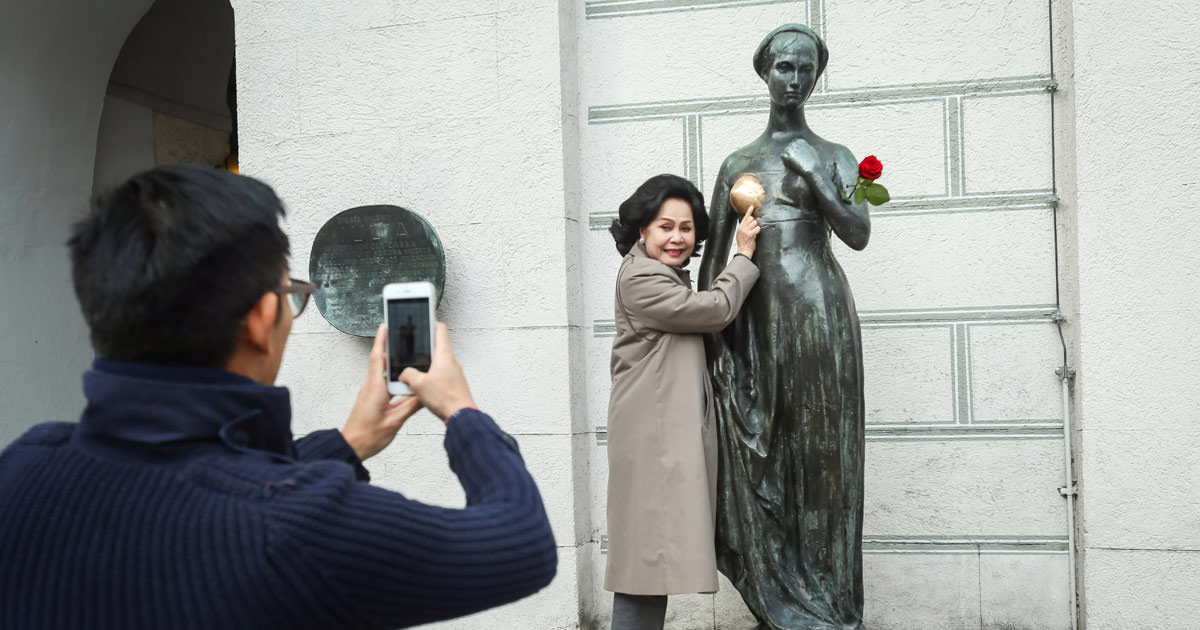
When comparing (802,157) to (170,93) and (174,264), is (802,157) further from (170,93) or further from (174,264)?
(170,93)

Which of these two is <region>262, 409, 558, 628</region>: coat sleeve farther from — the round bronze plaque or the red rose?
the round bronze plaque

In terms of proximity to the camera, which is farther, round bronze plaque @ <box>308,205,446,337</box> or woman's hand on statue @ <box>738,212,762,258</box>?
round bronze plaque @ <box>308,205,446,337</box>

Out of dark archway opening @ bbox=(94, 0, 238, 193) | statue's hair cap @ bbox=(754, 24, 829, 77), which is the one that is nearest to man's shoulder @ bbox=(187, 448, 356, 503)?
statue's hair cap @ bbox=(754, 24, 829, 77)

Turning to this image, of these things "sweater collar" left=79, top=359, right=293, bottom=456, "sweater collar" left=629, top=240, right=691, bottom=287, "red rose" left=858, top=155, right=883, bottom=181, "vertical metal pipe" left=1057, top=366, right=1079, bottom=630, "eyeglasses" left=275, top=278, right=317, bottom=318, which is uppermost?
"red rose" left=858, top=155, right=883, bottom=181

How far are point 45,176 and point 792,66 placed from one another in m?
4.76

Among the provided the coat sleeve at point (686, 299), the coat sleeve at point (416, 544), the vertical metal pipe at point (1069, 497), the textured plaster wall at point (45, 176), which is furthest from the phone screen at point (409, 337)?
the textured plaster wall at point (45, 176)

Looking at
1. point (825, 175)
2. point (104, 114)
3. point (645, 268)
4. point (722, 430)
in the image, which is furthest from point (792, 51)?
point (104, 114)

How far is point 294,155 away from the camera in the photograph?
207 inches

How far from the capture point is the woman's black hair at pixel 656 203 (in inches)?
144

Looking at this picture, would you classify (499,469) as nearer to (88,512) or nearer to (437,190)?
(88,512)

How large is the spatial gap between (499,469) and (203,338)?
350 mm

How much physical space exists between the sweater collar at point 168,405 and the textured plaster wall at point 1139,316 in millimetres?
Result: 3987

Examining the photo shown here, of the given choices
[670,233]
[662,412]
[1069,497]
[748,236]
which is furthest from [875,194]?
[1069,497]

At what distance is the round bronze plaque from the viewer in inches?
197
